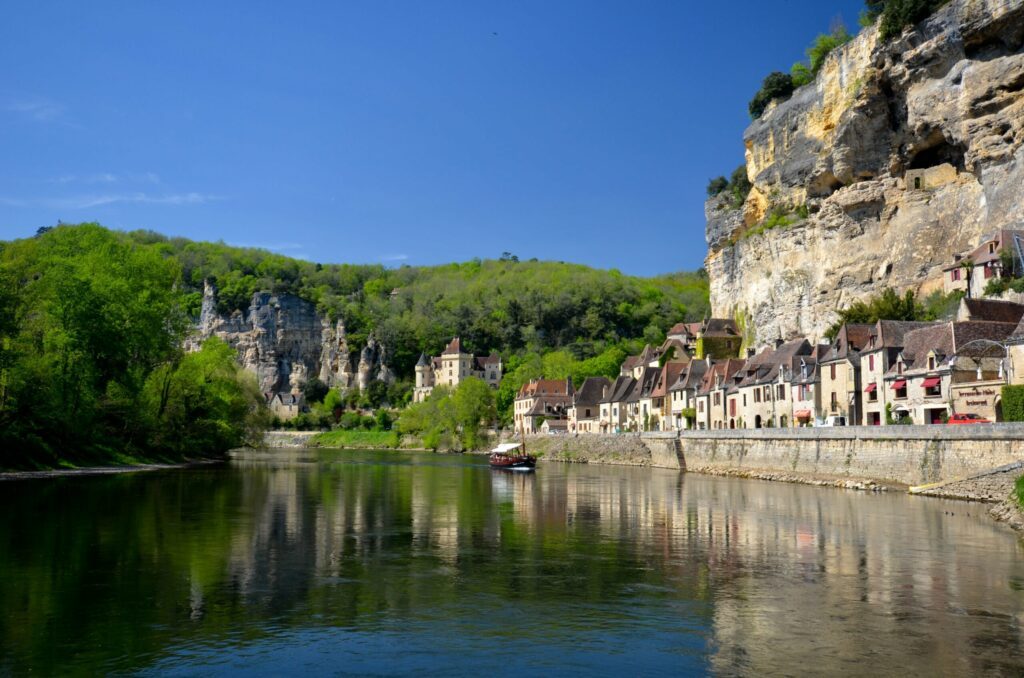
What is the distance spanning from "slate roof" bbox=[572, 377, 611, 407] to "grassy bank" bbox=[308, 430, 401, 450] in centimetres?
3216

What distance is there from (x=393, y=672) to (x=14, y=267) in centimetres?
4092

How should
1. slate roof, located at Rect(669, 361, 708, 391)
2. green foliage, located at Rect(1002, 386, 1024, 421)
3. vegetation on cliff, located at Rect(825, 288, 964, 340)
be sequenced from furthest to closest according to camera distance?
slate roof, located at Rect(669, 361, 708, 391) < vegetation on cliff, located at Rect(825, 288, 964, 340) < green foliage, located at Rect(1002, 386, 1024, 421)

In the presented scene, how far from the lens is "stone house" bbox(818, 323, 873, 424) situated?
50.3 metres

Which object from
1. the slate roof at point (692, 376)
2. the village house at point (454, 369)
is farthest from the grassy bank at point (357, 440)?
the slate roof at point (692, 376)

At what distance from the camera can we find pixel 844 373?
5084 cm

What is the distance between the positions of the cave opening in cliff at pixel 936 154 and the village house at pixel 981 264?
27.7 ft

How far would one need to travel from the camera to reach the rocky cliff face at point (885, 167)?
55.5 m

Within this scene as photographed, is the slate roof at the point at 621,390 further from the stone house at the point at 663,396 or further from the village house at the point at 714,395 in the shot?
the village house at the point at 714,395

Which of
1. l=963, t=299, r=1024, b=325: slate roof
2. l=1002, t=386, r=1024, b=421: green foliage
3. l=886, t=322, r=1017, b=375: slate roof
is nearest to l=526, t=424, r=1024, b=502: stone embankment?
l=1002, t=386, r=1024, b=421: green foliage

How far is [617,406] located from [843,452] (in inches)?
1845

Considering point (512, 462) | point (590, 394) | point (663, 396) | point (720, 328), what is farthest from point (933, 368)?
point (590, 394)

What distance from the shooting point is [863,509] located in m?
31.7

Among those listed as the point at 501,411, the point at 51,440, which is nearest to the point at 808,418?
the point at 51,440

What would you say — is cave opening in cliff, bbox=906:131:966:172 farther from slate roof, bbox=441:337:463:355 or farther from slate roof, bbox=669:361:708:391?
slate roof, bbox=441:337:463:355
